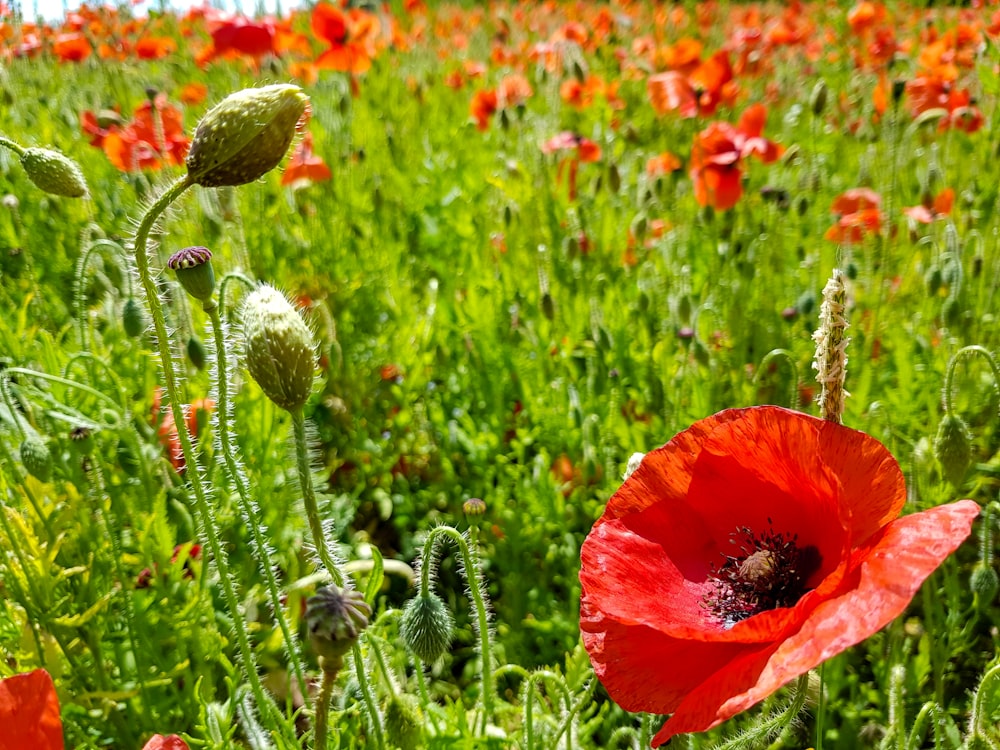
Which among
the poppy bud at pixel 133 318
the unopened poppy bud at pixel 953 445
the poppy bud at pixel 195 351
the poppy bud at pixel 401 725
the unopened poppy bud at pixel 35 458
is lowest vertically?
the poppy bud at pixel 401 725

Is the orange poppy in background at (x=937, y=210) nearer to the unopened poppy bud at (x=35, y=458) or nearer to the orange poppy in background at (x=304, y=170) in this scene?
Result: the orange poppy in background at (x=304, y=170)

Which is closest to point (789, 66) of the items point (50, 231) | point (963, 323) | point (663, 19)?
point (663, 19)

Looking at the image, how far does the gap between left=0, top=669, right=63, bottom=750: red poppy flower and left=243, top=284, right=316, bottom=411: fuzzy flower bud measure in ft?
1.35

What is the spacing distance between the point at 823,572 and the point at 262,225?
2.77 meters

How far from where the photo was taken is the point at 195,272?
1.04m

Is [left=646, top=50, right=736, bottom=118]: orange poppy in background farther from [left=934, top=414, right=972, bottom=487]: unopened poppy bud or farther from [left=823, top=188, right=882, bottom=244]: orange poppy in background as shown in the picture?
[left=934, top=414, right=972, bottom=487]: unopened poppy bud

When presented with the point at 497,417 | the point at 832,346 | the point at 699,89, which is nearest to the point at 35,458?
the point at 497,417

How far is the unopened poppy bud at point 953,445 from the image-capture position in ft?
4.61

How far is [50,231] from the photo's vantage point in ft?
11.3

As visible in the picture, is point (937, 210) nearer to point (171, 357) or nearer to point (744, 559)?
point (744, 559)

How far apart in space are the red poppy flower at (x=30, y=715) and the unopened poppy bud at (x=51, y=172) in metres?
0.83

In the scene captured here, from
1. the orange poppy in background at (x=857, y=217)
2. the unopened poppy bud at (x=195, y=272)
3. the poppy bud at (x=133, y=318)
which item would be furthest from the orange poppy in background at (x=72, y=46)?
the unopened poppy bud at (x=195, y=272)

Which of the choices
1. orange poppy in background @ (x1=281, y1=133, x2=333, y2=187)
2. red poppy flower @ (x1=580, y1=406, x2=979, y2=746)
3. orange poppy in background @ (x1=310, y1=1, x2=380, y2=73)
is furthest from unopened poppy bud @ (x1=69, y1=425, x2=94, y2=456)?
orange poppy in background @ (x1=310, y1=1, x2=380, y2=73)

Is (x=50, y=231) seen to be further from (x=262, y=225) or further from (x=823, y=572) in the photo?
(x=823, y=572)
